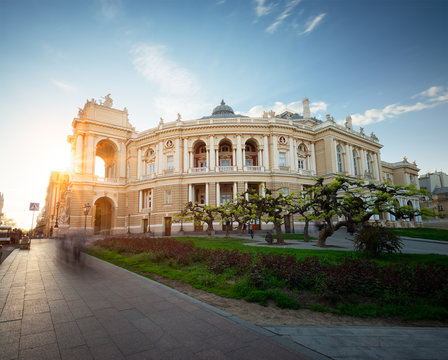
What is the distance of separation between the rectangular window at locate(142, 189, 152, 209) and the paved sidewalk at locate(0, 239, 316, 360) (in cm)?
3486

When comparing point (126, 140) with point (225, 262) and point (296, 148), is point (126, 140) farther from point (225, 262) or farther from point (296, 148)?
point (225, 262)

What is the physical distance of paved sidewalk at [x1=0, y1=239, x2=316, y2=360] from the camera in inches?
155

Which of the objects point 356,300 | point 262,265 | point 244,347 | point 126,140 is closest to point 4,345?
point 244,347

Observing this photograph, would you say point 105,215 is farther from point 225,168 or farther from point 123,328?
point 123,328

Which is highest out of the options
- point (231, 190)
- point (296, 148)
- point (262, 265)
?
point (296, 148)

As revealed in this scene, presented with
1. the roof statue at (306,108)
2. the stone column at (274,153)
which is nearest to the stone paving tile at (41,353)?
the stone column at (274,153)

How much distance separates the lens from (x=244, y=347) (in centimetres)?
407

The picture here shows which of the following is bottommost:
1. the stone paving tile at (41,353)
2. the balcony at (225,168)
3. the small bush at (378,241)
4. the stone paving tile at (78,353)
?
the stone paving tile at (78,353)

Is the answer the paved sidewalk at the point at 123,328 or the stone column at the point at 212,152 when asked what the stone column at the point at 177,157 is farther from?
the paved sidewalk at the point at 123,328

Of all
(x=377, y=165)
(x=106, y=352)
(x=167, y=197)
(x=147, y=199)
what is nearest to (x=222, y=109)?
(x=167, y=197)

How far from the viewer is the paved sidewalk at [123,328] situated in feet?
12.9

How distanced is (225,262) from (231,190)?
30.6m

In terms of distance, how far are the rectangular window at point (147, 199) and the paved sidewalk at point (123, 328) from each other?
114 feet

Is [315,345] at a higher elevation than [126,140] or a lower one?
lower
